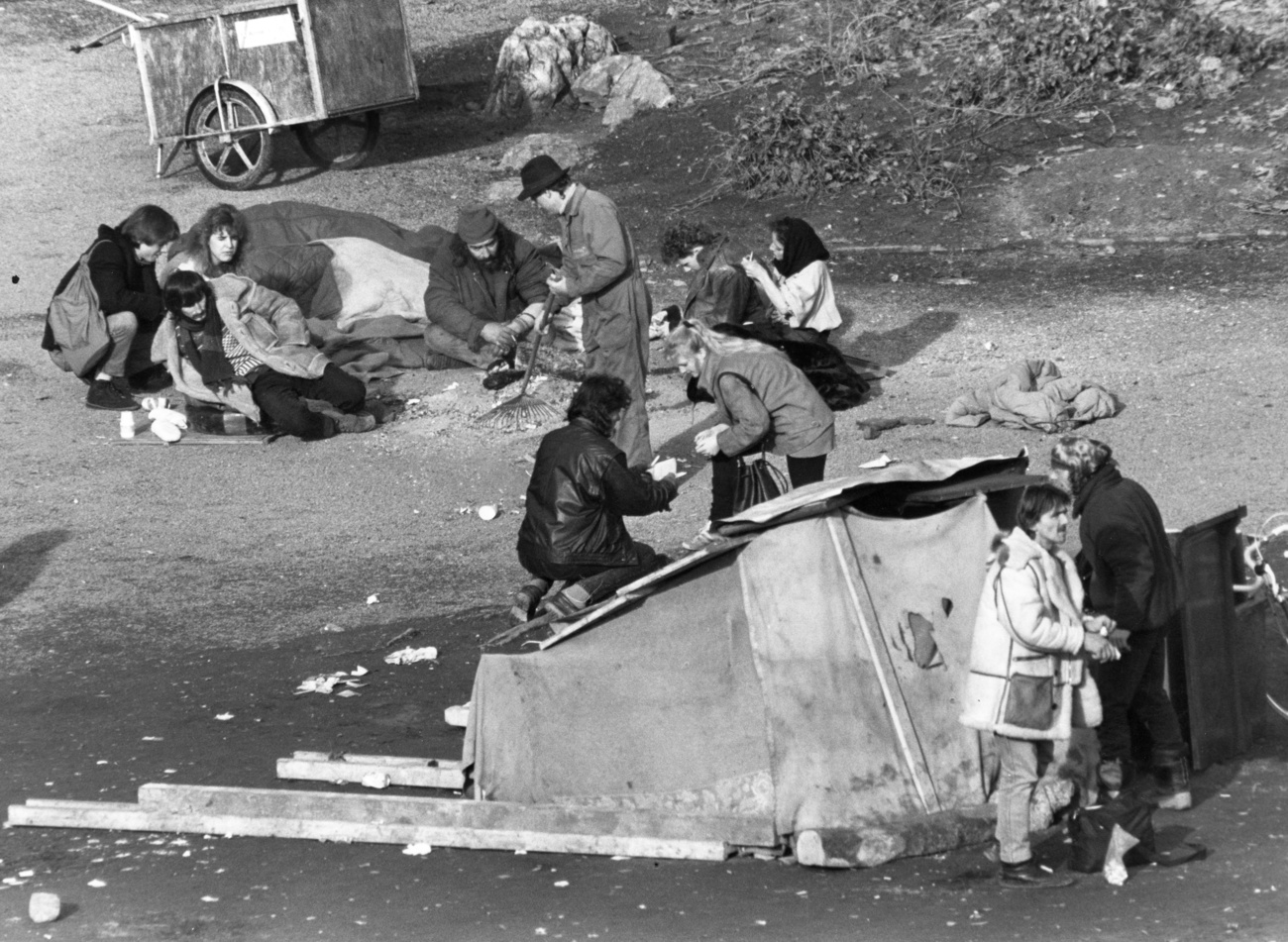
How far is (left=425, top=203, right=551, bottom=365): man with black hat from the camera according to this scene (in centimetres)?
1082

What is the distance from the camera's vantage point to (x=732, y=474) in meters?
7.66

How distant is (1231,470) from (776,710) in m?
4.14

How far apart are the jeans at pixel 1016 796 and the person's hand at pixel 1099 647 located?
0.32 meters

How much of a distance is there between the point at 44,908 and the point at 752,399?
3.73m

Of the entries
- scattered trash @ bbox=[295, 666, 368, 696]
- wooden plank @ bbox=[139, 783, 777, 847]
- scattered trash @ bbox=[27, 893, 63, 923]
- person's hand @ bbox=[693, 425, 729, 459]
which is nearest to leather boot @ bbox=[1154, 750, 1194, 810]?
wooden plank @ bbox=[139, 783, 777, 847]

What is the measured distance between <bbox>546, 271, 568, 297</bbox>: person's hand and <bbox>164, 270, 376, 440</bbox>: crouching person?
196 centimetres

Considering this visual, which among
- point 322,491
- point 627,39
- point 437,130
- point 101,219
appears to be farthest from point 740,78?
point 322,491

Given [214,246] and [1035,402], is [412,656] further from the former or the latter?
[214,246]

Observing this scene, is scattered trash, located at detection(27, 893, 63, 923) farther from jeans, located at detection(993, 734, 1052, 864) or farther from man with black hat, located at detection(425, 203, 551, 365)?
man with black hat, located at detection(425, 203, 551, 365)

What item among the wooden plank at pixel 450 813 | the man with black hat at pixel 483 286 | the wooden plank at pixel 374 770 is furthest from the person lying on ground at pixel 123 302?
the wooden plank at pixel 450 813

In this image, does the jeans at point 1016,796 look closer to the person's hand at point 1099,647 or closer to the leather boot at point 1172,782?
the person's hand at point 1099,647

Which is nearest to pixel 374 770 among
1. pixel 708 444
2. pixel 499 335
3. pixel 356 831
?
pixel 356 831

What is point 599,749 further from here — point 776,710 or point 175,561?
point 175,561

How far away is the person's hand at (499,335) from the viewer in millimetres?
10609
